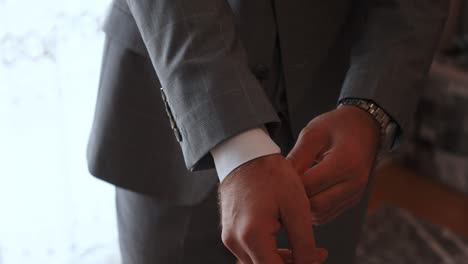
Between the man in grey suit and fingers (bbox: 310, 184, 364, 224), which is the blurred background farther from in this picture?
fingers (bbox: 310, 184, 364, 224)

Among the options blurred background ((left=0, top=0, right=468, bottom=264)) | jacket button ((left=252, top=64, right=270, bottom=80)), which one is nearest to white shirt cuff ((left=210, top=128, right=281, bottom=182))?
jacket button ((left=252, top=64, right=270, bottom=80))

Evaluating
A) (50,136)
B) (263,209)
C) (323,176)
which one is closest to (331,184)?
(323,176)

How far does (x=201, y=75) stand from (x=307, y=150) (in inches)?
6.2

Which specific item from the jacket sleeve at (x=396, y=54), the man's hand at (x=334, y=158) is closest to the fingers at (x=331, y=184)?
the man's hand at (x=334, y=158)

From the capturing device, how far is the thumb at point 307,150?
63 cm

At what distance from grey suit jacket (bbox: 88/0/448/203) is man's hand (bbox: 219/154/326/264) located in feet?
0.16

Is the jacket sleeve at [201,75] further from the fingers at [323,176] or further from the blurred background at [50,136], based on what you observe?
the blurred background at [50,136]

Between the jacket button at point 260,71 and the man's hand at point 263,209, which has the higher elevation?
the jacket button at point 260,71

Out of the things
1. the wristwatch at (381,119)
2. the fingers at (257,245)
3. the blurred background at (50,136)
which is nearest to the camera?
the fingers at (257,245)

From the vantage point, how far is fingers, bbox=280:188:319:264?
21.8 inches

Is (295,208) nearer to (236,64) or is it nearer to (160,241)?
(236,64)

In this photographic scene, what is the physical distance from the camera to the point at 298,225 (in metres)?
0.56

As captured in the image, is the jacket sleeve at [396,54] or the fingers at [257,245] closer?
the fingers at [257,245]

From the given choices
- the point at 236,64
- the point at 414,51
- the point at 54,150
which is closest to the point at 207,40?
the point at 236,64
